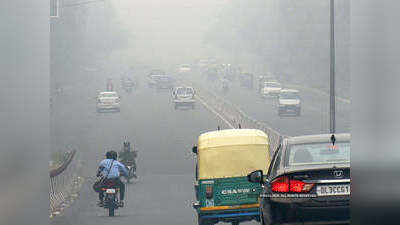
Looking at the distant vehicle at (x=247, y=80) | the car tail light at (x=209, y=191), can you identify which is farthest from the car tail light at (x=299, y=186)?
the distant vehicle at (x=247, y=80)

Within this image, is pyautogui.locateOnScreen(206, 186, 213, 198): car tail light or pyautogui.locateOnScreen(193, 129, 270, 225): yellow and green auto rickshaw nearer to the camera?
pyautogui.locateOnScreen(193, 129, 270, 225): yellow and green auto rickshaw

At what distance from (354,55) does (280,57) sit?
117 m

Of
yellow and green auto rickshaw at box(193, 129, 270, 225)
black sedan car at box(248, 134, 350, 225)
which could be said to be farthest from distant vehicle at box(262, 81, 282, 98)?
black sedan car at box(248, 134, 350, 225)

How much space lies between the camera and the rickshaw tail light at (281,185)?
1048cm

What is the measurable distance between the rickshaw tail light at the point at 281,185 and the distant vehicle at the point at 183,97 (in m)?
67.0

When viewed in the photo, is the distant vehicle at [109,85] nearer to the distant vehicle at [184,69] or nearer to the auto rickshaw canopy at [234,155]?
the distant vehicle at [184,69]

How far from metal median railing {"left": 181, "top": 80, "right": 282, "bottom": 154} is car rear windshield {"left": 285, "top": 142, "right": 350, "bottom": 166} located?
36.7 meters

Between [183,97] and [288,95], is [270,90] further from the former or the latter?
[288,95]

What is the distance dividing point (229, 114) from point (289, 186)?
6563 cm

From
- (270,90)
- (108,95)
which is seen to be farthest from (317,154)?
(270,90)

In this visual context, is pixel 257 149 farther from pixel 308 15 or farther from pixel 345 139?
pixel 308 15

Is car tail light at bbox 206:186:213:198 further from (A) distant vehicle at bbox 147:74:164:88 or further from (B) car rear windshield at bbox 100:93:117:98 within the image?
(A) distant vehicle at bbox 147:74:164:88

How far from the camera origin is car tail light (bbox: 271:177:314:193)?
34.0 feet

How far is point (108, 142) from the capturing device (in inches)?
2349
